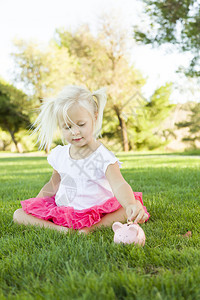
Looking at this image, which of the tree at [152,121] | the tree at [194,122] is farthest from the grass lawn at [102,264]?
the tree at [152,121]

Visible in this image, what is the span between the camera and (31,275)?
1.42 metres

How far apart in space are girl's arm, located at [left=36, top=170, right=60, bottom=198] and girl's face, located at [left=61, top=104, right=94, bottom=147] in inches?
22.8

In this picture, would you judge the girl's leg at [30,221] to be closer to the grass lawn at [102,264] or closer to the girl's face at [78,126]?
the grass lawn at [102,264]

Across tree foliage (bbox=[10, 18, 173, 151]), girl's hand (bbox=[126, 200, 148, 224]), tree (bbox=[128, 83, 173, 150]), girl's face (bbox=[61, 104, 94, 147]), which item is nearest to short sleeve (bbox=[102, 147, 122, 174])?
girl's face (bbox=[61, 104, 94, 147])

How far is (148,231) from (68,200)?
0.75m

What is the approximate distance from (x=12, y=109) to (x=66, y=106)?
27066mm

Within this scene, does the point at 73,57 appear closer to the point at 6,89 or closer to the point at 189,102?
the point at 6,89

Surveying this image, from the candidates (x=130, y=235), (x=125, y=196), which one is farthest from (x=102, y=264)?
(x=125, y=196)

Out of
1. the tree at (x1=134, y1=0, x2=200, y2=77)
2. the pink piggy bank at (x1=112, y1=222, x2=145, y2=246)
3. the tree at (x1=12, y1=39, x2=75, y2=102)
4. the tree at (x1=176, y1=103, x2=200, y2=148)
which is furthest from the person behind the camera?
the tree at (x1=12, y1=39, x2=75, y2=102)

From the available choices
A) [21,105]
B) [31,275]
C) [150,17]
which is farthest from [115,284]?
[21,105]

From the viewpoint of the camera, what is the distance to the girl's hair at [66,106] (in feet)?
7.97

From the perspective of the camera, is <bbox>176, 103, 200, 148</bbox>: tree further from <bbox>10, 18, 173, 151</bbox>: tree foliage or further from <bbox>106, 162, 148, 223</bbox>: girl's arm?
<bbox>106, 162, 148, 223</bbox>: girl's arm

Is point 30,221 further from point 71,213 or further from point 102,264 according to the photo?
point 102,264

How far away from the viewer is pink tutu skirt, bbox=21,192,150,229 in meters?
2.29
